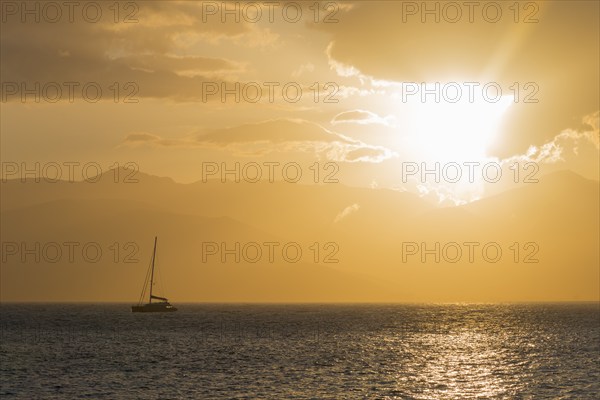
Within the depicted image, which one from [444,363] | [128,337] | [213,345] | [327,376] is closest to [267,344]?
[213,345]

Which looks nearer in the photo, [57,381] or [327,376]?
[57,381]

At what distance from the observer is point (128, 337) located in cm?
15500

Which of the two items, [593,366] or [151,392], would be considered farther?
[593,366]

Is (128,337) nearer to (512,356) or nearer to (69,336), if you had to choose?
(69,336)

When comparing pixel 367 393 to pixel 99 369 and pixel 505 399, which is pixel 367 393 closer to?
pixel 505 399

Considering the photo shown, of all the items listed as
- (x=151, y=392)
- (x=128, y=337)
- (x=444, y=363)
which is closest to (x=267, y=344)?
(x=128, y=337)

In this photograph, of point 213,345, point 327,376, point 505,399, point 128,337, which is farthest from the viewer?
point 128,337

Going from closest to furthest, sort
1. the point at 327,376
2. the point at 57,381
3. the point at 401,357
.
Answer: the point at 57,381 → the point at 327,376 → the point at 401,357

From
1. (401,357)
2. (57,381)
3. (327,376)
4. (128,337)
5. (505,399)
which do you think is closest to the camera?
(505,399)

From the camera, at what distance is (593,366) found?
10225 centimetres

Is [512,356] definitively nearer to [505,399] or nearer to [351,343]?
[351,343]

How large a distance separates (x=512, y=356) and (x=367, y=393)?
47.2 metres

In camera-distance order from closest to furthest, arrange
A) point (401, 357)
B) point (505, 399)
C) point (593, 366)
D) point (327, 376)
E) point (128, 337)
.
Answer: point (505, 399), point (327, 376), point (593, 366), point (401, 357), point (128, 337)

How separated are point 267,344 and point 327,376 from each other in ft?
166
